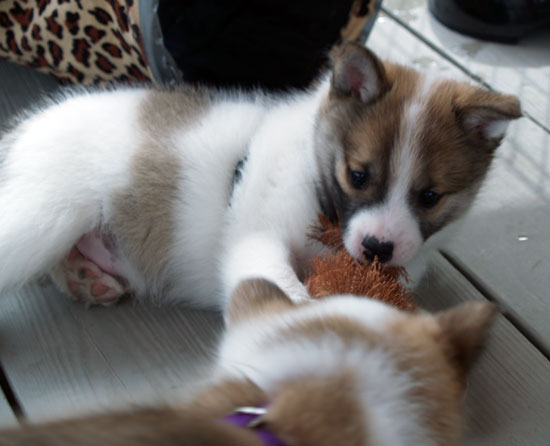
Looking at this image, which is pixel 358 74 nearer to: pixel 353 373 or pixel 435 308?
pixel 435 308

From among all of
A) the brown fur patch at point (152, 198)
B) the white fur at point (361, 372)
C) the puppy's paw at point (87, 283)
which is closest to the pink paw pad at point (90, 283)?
the puppy's paw at point (87, 283)

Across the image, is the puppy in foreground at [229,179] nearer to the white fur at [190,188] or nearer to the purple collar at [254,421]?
the white fur at [190,188]

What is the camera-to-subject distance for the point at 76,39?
2.83 metres

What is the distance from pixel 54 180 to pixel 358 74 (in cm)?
109

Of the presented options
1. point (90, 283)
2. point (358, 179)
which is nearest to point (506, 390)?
point (358, 179)

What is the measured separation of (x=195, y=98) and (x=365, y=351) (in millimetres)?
1585

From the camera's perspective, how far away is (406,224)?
1928mm

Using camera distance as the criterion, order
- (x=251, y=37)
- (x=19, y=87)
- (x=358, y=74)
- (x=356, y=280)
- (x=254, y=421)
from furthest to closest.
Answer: (x=19, y=87)
(x=251, y=37)
(x=358, y=74)
(x=356, y=280)
(x=254, y=421)

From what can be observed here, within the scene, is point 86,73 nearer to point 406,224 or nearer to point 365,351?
point 406,224

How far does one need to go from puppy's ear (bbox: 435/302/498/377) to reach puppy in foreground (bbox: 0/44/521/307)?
622 millimetres

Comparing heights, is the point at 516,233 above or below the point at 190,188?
below

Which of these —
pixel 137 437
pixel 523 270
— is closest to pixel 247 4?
pixel 523 270

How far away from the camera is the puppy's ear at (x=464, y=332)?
1187 millimetres

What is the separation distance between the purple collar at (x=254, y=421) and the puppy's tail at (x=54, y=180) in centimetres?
130
